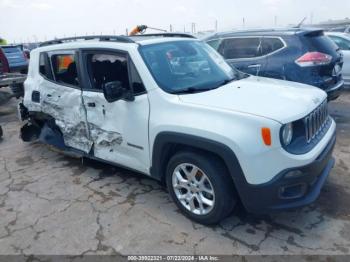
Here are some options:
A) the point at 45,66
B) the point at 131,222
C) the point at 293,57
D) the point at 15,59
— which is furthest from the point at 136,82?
the point at 15,59

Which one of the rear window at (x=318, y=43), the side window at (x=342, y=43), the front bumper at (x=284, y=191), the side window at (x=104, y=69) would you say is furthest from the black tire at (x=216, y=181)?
the side window at (x=342, y=43)

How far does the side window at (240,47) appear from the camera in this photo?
615cm

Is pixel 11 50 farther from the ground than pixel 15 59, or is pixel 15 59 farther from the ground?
pixel 11 50

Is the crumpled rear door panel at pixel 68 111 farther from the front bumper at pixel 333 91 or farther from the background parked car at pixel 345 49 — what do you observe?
the background parked car at pixel 345 49

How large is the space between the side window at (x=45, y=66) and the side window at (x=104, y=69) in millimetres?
942

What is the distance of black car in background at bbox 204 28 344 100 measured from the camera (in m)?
5.60

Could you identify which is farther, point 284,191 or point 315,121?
point 315,121

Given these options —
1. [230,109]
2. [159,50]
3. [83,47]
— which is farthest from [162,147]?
[83,47]

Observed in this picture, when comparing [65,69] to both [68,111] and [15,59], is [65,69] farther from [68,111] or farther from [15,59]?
[15,59]

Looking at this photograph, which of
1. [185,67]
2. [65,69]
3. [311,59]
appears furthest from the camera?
[311,59]

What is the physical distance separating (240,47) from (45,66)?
359 centimetres

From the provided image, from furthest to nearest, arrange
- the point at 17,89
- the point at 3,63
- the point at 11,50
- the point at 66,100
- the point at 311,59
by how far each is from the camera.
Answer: the point at 11,50
the point at 3,63
the point at 17,89
the point at 311,59
the point at 66,100

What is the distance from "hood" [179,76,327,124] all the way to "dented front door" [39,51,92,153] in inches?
65.4

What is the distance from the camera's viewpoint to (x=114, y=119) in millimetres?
3756
